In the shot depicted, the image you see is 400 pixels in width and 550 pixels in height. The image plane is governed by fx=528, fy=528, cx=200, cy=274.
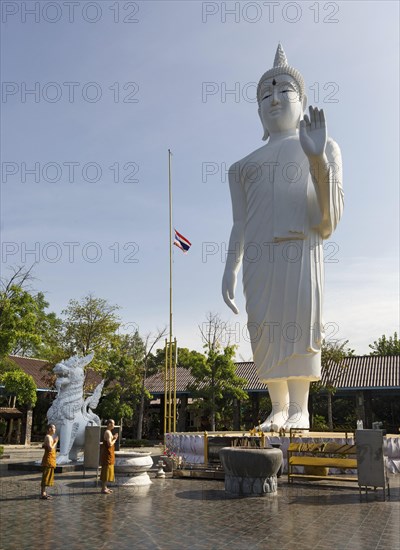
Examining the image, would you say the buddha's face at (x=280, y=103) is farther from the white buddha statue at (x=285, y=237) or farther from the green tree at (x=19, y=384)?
the green tree at (x=19, y=384)

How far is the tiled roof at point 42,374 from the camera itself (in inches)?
918

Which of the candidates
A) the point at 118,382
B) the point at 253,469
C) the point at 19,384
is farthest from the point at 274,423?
the point at 118,382

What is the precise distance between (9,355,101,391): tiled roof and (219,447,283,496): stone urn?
16.5 m

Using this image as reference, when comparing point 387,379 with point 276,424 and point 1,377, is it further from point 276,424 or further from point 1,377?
point 1,377

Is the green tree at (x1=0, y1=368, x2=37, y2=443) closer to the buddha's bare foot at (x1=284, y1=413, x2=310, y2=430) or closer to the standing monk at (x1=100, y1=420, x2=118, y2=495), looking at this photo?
the standing monk at (x1=100, y1=420, x2=118, y2=495)

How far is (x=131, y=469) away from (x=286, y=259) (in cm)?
608

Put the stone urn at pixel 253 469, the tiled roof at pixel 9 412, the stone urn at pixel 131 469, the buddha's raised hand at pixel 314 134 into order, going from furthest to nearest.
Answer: the tiled roof at pixel 9 412 < the buddha's raised hand at pixel 314 134 < the stone urn at pixel 131 469 < the stone urn at pixel 253 469

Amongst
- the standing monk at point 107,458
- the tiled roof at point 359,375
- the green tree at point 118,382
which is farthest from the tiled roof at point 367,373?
the standing monk at point 107,458

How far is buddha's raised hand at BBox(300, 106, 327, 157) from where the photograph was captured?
11.3 metres

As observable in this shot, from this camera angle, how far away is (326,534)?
18.0 ft

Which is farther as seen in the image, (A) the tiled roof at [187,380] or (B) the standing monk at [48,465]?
(A) the tiled roof at [187,380]

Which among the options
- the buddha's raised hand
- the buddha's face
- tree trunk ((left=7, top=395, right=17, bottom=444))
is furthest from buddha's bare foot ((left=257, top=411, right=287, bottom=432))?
tree trunk ((left=7, top=395, right=17, bottom=444))

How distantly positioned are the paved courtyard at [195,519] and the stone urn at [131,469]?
1.30 ft

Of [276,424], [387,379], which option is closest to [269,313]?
[276,424]
